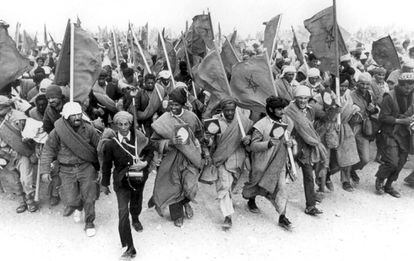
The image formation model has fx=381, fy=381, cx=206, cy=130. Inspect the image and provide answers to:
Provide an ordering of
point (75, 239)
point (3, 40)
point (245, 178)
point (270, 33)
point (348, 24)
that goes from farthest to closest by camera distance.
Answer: point (348, 24), point (270, 33), point (3, 40), point (245, 178), point (75, 239)

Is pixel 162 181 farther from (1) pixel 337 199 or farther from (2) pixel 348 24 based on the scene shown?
Answer: (2) pixel 348 24

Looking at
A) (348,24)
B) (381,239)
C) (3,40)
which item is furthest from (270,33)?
(348,24)

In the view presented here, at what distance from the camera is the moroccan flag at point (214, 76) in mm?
5586

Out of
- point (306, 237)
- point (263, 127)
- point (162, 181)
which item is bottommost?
point (306, 237)

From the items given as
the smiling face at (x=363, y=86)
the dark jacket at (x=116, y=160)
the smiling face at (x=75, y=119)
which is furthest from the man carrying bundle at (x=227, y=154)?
the smiling face at (x=363, y=86)

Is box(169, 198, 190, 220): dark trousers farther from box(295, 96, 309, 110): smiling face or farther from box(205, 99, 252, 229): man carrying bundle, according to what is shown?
box(295, 96, 309, 110): smiling face

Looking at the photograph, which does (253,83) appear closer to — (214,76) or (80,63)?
(214,76)

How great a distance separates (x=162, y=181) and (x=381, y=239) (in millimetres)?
3156

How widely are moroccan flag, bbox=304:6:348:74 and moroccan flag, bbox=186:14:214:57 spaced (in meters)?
2.29

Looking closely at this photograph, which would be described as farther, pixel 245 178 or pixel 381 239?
pixel 245 178

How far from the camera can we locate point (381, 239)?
5277 mm

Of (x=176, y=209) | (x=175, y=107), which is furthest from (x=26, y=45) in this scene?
(x=176, y=209)

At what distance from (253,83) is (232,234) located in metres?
2.19

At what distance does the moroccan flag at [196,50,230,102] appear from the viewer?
220 inches
